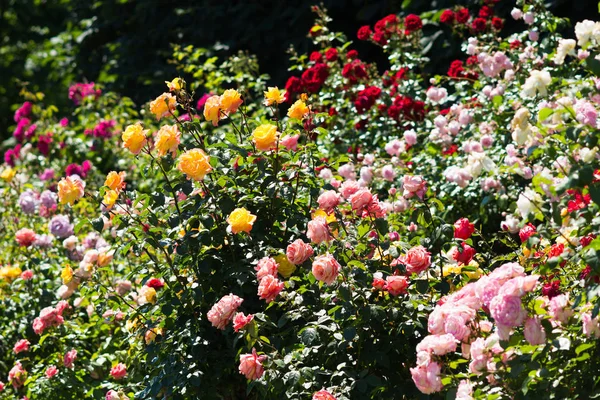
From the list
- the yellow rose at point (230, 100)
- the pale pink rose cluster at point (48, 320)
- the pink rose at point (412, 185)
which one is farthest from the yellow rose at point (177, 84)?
the pale pink rose cluster at point (48, 320)

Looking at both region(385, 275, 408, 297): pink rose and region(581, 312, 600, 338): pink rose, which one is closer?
region(581, 312, 600, 338): pink rose

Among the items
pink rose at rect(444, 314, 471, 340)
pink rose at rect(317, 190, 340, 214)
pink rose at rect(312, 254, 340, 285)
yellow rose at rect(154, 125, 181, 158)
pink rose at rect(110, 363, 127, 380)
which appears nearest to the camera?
pink rose at rect(444, 314, 471, 340)

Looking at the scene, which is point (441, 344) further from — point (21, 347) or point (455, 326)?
point (21, 347)

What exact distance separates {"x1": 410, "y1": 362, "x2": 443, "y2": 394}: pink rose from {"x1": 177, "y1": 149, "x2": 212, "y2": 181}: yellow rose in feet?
2.91

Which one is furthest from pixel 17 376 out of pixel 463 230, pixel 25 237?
pixel 463 230

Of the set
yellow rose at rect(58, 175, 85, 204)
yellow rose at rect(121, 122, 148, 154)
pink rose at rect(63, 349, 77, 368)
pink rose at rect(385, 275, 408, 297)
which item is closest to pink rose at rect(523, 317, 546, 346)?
pink rose at rect(385, 275, 408, 297)

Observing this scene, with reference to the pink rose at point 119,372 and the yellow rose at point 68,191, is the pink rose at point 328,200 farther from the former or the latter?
the pink rose at point 119,372

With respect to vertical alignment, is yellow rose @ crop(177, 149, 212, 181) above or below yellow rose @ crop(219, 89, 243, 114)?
below

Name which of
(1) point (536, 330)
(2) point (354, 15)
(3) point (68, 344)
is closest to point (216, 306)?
(1) point (536, 330)

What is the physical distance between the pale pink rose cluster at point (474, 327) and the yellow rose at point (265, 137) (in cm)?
80

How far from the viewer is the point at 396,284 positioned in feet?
7.69

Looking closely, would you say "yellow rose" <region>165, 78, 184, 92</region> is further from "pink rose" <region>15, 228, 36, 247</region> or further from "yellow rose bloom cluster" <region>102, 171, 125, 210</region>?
"pink rose" <region>15, 228, 36, 247</region>

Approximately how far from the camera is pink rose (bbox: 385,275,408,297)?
2346 millimetres

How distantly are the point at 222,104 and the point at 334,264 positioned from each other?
2.46 feet
